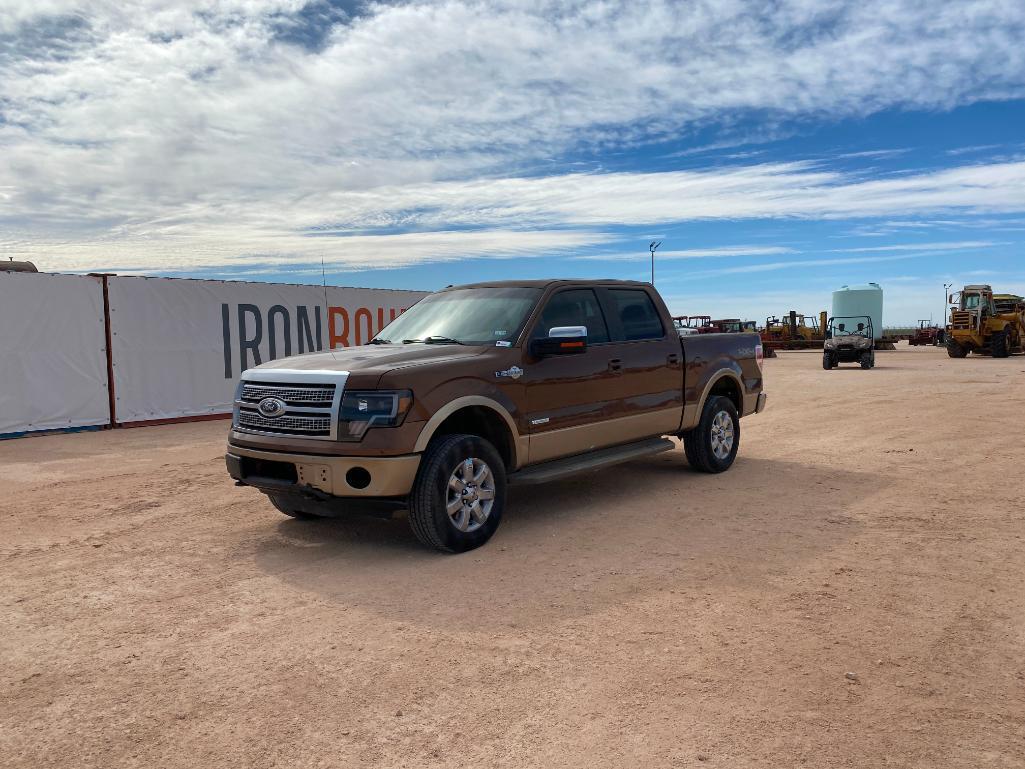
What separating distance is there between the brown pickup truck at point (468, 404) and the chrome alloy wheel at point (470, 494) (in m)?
0.01

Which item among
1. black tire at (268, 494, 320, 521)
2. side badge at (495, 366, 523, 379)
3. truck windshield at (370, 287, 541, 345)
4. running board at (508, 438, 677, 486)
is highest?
truck windshield at (370, 287, 541, 345)

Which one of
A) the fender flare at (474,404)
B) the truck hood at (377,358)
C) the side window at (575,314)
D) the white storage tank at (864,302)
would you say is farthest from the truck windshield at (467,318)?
the white storage tank at (864,302)

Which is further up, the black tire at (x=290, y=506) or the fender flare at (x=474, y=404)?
the fender flare at (x=474, y=404)

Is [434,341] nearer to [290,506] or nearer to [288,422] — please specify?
[288,422]

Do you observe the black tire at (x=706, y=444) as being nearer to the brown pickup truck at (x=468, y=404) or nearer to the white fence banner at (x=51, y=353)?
the brown pickup truck at (x=468, y=404)

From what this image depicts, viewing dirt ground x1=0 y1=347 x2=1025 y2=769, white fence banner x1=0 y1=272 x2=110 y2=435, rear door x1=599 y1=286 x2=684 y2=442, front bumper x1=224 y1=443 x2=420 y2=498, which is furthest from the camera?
white fence banner x1=0 y1=272 x2=110 y2=435

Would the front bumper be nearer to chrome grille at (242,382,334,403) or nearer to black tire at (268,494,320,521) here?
black tire at (268,494,320,521)

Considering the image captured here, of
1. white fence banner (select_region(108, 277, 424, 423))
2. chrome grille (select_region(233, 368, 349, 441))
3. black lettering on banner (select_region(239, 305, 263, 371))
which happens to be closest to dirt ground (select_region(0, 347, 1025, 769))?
chrome grille (select_region(233, 368, 349, 441))

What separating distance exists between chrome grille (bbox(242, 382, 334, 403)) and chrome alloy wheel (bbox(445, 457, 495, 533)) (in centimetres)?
100

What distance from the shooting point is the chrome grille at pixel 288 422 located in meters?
5.35

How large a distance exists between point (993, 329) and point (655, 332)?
108 ft

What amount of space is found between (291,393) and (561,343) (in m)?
1.97

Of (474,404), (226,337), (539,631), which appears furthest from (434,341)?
(226,337)

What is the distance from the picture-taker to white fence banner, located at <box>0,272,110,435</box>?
41.2 ft
